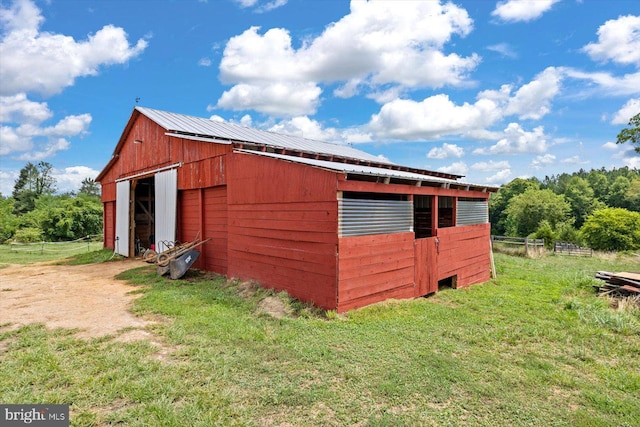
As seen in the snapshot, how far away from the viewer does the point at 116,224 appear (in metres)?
17.4

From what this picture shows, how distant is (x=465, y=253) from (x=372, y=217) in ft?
13.9

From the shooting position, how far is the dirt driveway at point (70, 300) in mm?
6168

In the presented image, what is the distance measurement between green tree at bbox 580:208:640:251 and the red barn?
85.4 ft

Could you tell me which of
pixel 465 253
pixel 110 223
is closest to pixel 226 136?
pixel 465 253

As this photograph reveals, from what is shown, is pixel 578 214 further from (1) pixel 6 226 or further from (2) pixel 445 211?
(1) pixel 6 226

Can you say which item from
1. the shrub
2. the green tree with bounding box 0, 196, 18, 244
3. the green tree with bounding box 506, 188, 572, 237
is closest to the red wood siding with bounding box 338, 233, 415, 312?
the shrub

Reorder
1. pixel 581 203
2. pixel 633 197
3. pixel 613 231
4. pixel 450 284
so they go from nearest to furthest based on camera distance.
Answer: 1. pixel 450 284
2. pixel 613 231
3. pixel 633 197
4. pixel 581 203

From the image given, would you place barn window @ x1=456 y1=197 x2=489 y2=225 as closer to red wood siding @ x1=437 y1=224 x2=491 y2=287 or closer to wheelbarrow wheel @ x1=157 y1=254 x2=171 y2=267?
red wood siding @ x1=437 y1=224 x2=491 y2=287

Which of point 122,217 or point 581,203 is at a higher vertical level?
point 581,203

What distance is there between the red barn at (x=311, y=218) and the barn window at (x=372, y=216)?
21 mm

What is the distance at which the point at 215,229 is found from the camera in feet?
36.0

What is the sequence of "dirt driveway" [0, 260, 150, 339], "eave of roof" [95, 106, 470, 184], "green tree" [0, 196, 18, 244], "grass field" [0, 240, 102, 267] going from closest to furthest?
"dirt driveway" [0, 260, 150, 339] < "eave of roof" [95, 106, 470, 184] < "grass field" [0, 240, 102, 267] < "green tree" [0, 196, 18, 244]

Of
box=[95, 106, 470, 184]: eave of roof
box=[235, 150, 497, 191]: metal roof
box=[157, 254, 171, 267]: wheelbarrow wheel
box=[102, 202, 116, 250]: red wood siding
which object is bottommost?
box=[157, 254, 171, 267]: wheelbarrow wheel

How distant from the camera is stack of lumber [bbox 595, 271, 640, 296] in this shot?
7.90 meters
